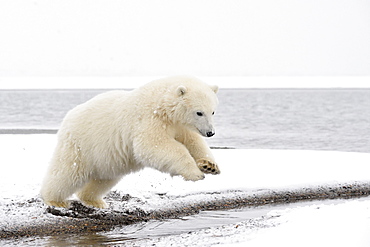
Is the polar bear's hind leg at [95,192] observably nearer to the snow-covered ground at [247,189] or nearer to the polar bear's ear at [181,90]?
the snow-covered ground at [247,189]

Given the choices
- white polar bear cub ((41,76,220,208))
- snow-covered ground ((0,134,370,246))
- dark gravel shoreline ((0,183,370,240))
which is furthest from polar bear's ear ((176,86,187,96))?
dark gravel shoreline ((0,183,370,240))

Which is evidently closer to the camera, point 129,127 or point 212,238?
point 212,238

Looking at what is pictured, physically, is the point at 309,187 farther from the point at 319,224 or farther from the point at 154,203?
the point at 319,224

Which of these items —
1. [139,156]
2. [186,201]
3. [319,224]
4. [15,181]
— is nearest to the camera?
[319,224]

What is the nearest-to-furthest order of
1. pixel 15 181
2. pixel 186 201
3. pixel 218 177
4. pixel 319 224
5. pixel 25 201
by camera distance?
1. pixel 319 224
2. pixel 25 201
3. pixel 186 201
4. pixel 15 181
5. pixel 218 177

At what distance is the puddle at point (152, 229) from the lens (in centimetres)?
470

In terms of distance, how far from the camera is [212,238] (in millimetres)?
4387

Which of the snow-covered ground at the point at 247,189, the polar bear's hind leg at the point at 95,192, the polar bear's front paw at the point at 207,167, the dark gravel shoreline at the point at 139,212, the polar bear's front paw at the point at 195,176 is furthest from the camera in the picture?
the polar bear's hind leg at the point at 95,192

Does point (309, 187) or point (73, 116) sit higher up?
point (73, 116)

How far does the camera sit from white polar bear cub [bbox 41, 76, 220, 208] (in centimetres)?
455

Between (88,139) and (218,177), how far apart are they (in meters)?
2.76

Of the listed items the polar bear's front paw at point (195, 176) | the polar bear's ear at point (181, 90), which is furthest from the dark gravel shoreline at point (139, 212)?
the polar bear's ear at point (181, 90)

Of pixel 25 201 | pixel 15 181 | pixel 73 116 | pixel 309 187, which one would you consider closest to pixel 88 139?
pixel 73 116

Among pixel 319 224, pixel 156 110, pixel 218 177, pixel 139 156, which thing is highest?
pixel 156 110
